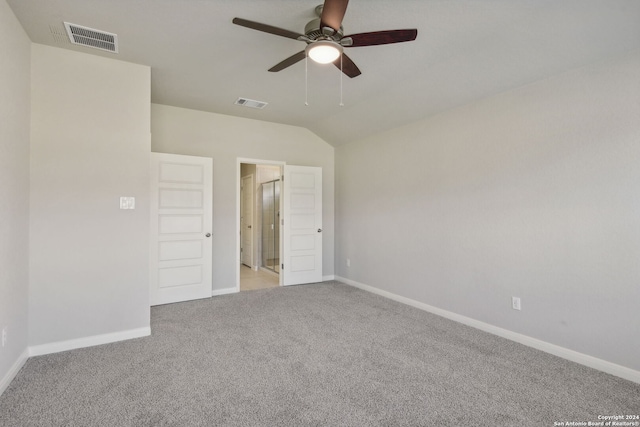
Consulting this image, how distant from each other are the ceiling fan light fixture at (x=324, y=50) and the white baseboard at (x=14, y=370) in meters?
3.23

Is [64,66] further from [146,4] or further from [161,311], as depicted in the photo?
[161,311]

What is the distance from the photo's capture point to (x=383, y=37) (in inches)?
84.0

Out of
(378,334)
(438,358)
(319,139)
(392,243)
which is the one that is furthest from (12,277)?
(319,139)

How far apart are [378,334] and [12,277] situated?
320 centimetres

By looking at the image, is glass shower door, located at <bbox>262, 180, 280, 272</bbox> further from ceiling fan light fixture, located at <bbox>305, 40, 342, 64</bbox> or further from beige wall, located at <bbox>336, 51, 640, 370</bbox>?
ceiling fan light fixture, located at <bbox>305, 40, 342, 64</bbox>

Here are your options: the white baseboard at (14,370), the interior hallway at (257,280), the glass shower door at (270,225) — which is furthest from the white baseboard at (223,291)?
the white baseboard at (14,370)

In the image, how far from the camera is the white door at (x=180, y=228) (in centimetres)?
420

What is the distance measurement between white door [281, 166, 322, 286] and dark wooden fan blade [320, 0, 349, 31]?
334 centimetres

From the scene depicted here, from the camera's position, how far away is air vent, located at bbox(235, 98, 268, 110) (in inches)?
168

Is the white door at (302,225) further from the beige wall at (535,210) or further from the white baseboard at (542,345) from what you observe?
the white baseboard at (542,345)

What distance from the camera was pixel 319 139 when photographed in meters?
5.76

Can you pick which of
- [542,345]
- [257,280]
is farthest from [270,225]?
[542,345]

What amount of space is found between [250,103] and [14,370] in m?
3.68

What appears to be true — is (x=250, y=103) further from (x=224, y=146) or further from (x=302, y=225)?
(x=302, y=225)
